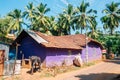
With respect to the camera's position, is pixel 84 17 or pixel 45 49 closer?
pixel 45 49

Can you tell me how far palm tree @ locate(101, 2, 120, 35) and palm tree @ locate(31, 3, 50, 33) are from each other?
16883mm

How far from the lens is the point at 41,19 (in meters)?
45.8

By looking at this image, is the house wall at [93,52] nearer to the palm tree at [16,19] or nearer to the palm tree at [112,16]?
the palm tree at [112,16]

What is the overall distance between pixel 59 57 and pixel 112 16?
3076 cm

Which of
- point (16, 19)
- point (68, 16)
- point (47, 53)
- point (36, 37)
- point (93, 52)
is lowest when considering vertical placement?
point (47, 53)

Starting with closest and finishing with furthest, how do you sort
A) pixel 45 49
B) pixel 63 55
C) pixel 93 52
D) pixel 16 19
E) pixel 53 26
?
pixel 45 49, pixel 63 55, pixel 93 52, pixel 16 19, pixel 53 26

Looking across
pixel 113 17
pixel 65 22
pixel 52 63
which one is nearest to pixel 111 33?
pixel 113 17

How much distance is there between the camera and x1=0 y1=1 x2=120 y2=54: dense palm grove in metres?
43.9

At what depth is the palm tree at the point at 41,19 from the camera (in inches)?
1809

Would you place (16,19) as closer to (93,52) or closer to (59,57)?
(93,52)

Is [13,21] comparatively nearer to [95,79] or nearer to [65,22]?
[65,22]

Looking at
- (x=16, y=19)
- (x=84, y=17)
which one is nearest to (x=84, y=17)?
(x=84, y=17)

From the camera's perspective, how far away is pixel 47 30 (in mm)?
47812

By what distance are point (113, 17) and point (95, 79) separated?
38.6 meters
